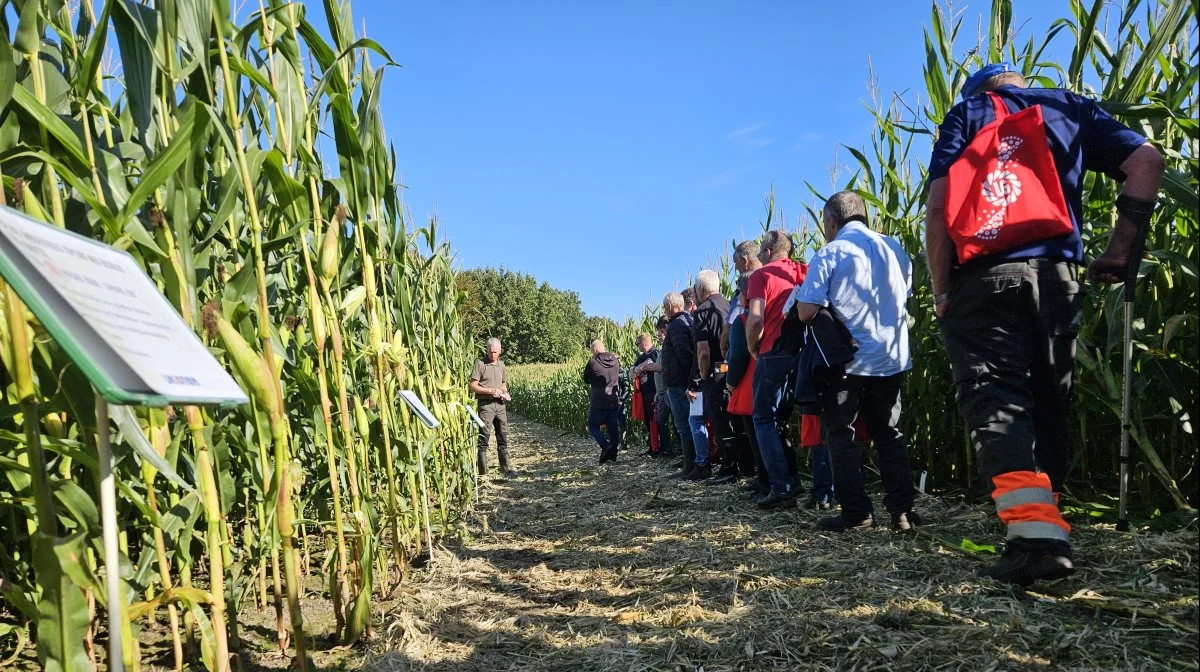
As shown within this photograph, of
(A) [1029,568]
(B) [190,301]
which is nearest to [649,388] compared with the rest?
(A) [1029,568]

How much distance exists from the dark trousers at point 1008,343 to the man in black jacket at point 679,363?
3967 mm

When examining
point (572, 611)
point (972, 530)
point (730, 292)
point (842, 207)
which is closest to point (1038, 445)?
point (972, 530)

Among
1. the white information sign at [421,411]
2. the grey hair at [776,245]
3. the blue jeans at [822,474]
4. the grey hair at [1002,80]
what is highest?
the grey hair at [1002,80]

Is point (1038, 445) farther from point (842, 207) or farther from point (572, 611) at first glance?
point (572, 611)

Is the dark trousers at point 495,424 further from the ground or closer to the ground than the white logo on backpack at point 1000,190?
closer to the ground

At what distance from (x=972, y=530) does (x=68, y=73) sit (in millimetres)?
4084

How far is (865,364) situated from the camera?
3.54 metres

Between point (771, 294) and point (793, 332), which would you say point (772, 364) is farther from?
point (793, 332)

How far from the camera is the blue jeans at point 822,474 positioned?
4.42 m

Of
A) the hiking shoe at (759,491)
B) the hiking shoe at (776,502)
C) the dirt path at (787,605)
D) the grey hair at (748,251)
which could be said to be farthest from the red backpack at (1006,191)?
the hiking shoe at (759,491)

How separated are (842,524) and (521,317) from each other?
45.9 metres

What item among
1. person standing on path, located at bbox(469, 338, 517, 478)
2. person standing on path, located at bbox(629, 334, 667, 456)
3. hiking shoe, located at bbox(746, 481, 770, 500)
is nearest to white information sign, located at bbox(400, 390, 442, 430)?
hiking shoe, located at bbox(746, 481, 770, 500)

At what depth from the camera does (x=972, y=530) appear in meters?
3.27

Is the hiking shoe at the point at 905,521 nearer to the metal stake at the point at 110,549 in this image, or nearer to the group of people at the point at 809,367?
the group of people at the point at 809,367
